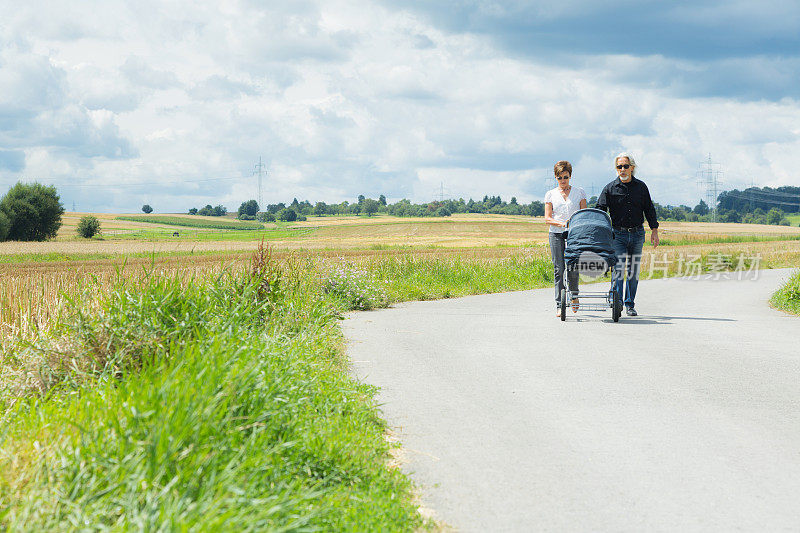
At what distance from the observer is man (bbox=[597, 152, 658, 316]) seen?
37.4 feet

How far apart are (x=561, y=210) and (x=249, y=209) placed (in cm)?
16397

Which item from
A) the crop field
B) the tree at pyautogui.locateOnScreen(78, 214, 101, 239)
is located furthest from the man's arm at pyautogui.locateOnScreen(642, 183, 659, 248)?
the tree at pyautogui.locateOnScreen(78, 214, 101, 239)

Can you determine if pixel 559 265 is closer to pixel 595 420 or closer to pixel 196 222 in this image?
pixel 595 420

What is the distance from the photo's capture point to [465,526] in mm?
3512

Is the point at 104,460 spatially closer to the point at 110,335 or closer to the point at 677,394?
the point at 110,335

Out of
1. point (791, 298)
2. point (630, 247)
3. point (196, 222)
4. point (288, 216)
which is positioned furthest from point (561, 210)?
point (288, 216)

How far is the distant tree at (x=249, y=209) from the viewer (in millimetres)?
169250

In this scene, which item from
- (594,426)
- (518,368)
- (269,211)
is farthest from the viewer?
(269,211)

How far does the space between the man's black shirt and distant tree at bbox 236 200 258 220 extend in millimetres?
160997

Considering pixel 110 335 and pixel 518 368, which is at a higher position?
pixel 110 335

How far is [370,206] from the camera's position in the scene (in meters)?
165

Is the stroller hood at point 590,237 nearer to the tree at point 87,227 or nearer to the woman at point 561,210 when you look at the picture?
the woman at point 561,210

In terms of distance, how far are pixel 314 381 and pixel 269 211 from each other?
16386cm

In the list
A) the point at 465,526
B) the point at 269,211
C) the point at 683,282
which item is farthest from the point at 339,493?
the point at 269,211
